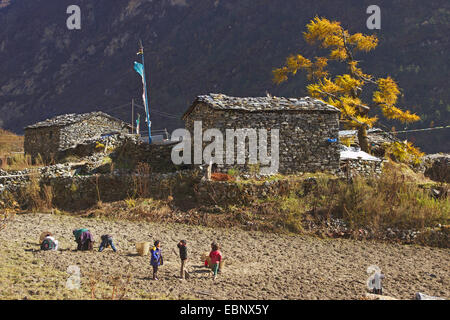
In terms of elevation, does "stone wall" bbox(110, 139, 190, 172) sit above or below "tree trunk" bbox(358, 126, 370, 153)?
below

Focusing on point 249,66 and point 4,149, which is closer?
point 4,149

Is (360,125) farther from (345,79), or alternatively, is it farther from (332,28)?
(332,28)

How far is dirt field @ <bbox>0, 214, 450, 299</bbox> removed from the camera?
938 centimetres

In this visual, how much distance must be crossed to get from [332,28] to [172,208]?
1620cm

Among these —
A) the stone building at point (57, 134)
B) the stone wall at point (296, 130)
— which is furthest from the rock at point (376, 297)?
the stone building at point (57, 134)

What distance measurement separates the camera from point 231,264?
460 inches

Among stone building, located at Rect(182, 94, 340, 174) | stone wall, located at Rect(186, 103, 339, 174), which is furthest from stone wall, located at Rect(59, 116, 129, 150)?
stone wall, located at Rect(186, 103, 339, 174)

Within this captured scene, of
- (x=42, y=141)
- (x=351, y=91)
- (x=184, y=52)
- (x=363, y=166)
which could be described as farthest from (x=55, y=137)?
(x=184, y=52)

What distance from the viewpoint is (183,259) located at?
1041cm

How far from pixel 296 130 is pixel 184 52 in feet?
195

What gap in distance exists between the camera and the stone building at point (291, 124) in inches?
703

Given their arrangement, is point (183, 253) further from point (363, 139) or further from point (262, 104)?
point (363, 139)

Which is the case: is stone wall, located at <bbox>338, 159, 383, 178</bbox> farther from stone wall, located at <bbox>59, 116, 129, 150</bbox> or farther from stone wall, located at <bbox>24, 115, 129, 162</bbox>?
stone wall, located at <bbox>59, 116, 129, 150</bbox>

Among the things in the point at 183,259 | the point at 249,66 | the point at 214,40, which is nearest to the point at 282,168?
the point at 183,259
